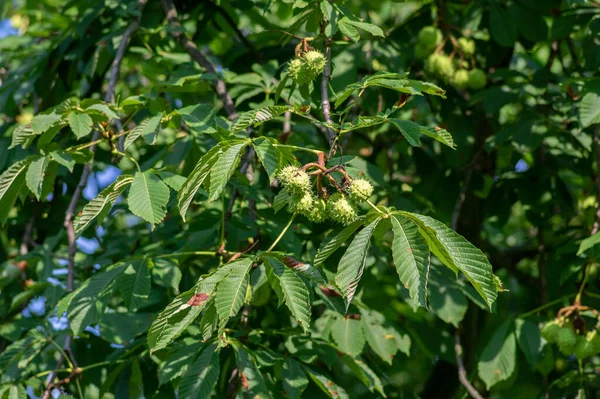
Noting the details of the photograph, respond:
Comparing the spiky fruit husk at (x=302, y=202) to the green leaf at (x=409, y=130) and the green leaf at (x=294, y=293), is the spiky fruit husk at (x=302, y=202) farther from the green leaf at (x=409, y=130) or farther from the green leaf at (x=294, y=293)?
the green leaf at (x=409, y=130)

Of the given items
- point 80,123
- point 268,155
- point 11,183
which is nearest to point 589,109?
point 268,155

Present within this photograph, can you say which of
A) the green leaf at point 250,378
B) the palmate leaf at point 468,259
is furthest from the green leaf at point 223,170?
the green leaf at point 250,378

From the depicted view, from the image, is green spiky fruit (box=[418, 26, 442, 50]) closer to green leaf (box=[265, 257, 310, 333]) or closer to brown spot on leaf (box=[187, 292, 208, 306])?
green leaf (box=[265, 257, 310, 333])

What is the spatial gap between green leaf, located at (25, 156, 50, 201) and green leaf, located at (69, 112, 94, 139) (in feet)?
0.44

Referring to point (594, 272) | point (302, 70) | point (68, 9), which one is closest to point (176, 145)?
point (302, 70)

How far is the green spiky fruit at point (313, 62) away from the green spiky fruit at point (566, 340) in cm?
126

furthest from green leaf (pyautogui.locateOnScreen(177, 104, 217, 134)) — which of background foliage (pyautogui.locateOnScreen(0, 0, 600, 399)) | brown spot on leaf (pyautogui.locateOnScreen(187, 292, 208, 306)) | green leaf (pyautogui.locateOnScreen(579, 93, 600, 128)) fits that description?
green leaf (pyautogui.locateOnScreen(579, 93, 600, 128))

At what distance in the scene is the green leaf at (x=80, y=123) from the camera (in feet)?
6.85

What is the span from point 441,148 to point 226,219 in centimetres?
152

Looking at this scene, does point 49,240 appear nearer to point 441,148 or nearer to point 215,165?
point 215,165

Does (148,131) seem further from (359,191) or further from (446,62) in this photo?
(446,62)

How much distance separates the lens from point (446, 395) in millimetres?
3609

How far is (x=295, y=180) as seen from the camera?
5.43 ft

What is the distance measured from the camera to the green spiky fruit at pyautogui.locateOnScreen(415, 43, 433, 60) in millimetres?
3180
